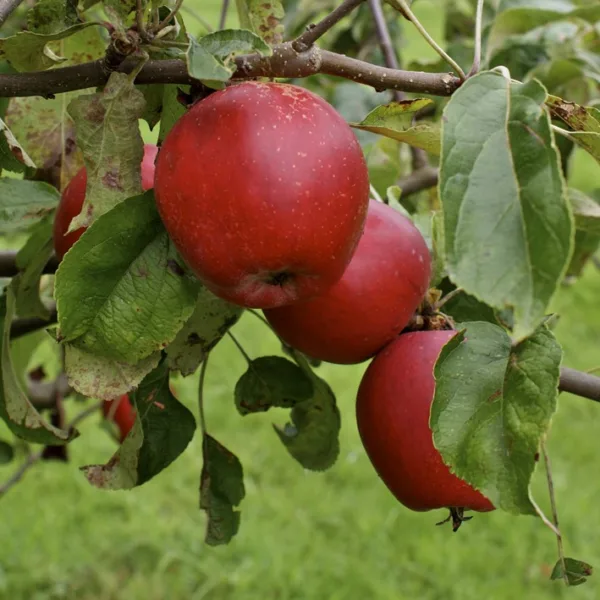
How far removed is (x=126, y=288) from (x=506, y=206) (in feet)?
1.00

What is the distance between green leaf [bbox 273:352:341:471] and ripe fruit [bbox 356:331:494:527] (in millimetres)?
173

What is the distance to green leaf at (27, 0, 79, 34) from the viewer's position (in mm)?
790

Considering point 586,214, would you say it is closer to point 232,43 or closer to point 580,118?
point 580,118

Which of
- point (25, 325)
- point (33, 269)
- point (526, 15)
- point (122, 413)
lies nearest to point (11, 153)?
point (33, 269)

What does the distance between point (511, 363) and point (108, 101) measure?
0.36 meters

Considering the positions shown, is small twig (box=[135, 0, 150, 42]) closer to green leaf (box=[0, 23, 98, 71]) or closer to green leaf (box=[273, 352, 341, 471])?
green leaf (box=[0, 23, 98, 71])

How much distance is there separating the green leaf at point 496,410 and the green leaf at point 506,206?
130 millimetres

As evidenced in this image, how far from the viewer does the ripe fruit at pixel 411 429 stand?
0.84 metres

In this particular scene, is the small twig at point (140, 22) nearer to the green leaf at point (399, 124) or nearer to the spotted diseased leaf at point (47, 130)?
the green leaf at point (399, 124)

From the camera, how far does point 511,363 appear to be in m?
0.71

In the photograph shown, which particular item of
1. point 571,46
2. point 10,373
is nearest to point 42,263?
point 10,373

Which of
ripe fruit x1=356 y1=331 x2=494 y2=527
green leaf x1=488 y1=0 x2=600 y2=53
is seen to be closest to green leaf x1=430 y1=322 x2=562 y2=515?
ripe fruit x1=356 y1=331 x2=494 y2=527

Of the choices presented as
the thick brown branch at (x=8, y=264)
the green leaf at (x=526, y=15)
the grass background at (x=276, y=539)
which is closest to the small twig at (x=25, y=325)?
the thick brown branch at (x=8, y=264)

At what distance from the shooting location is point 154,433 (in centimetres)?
99
